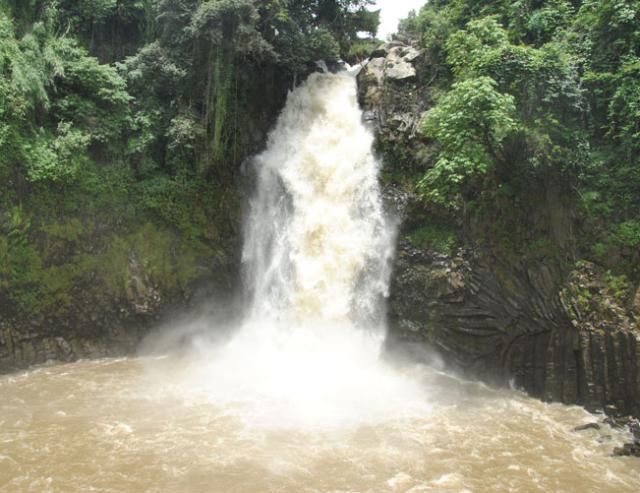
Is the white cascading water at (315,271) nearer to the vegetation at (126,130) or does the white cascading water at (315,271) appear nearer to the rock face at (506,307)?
the rock face at (506,307)

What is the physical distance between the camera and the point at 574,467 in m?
8.24

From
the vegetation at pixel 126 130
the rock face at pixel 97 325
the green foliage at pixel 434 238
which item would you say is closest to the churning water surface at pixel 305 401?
the rock face at pixel 97 325

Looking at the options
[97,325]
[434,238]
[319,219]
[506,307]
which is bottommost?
[97,325]

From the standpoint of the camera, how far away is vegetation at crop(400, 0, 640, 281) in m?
10.3

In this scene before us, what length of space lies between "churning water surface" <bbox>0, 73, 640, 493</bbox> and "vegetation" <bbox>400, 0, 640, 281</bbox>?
3.10 metres

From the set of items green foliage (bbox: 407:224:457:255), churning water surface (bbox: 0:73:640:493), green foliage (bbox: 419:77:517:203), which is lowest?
churning water surface (bbox: 0:73:640:493)

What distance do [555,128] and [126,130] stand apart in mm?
11059

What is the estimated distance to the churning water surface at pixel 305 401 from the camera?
26.1 feet

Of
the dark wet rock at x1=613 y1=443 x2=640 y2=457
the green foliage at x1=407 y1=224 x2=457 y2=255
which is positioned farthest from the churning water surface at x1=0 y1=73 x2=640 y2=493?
the green foliage at x1=407 y1=224 x2=457 y2=255

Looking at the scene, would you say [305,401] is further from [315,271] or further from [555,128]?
[555,128]

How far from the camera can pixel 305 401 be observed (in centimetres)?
1057

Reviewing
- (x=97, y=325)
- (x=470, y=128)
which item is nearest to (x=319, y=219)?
(x=470, y=128)

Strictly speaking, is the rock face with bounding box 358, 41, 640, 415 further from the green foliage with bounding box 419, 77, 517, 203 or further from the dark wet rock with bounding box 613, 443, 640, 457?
the green foliage with bounding box 419, 77, 517, 203

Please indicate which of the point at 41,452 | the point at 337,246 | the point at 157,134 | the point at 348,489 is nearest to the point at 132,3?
the point at 157,134
